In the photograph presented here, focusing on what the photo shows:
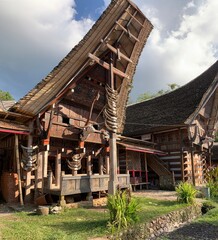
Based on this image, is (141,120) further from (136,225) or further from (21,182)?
(136,225)

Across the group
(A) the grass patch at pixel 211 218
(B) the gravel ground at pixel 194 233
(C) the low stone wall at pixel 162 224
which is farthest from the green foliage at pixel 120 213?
(A) the grass patch at pixel 211 218

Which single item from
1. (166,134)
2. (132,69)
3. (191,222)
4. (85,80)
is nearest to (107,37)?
(85,80)

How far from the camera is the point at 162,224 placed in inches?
284

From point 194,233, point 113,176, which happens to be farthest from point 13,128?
point 194,233

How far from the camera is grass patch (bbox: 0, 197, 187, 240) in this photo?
4992mm

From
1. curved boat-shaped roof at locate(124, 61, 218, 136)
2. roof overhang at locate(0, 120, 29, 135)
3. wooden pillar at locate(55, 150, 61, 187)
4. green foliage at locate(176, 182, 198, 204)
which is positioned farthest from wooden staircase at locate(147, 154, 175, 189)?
roof overhang at locate(0, 120, 29, 135)

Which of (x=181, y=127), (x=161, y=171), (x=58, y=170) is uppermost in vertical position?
(x=181, y=127)

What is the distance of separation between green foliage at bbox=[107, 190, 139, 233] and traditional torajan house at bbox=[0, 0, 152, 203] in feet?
8.49

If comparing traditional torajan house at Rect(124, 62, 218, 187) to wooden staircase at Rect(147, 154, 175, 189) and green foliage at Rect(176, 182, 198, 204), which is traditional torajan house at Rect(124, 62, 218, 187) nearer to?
wooden staircase at Rect(147, 154, 175, 189)

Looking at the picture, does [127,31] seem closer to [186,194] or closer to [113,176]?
[113,176]

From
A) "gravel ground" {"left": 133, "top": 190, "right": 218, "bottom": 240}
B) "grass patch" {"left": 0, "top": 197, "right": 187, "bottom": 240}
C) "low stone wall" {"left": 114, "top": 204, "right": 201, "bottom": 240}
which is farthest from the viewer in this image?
"gravel ground" {"left": 133, "top": 190, "right": 218, "bottom": 240}

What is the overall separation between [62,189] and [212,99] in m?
17.4

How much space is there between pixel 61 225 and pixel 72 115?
19.0 feet

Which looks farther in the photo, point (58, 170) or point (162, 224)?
point (58, 170)
